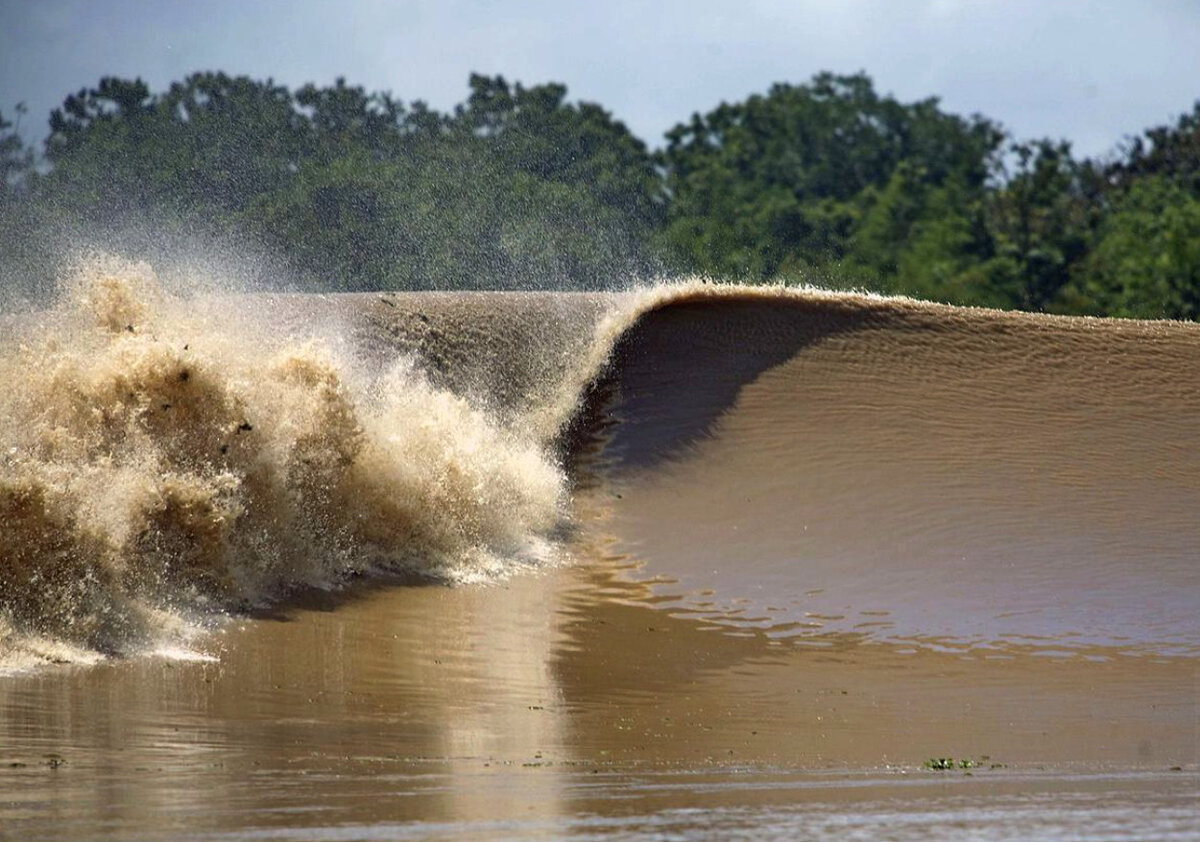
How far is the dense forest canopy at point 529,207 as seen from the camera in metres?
26.3

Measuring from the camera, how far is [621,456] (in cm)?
1234

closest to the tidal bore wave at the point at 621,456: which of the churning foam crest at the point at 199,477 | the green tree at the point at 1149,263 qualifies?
the churning foam crest at the point at 199,477

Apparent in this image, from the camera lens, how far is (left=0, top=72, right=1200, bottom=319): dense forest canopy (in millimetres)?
26344

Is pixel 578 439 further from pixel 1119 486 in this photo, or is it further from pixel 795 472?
pixel 1119 486

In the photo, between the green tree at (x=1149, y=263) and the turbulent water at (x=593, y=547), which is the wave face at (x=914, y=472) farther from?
the green tree at (x=1149, y=263)

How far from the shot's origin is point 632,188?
3784 cm

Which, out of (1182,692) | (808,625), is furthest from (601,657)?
(1182,692)

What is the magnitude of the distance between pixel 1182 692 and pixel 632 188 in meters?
30.8

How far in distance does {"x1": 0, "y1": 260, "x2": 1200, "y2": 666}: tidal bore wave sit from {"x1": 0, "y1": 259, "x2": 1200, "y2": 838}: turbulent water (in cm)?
3

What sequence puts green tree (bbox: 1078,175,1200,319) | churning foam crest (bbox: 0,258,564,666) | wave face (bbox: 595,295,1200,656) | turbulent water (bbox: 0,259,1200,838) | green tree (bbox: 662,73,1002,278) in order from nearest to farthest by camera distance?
turbulent water (bbox: 0,259,1200,838) < churning foam crest (bbox: 0,258,564,666) < wave face (bbox: 595,295,1200,656) < green tree (bbox: 1078,175,1200,319) < green tree (bbox: 662,73,1002,278)

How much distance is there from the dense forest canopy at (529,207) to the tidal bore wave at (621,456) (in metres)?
2.47

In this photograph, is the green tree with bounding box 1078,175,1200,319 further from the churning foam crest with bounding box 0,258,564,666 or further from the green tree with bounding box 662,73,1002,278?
the churning foam crest with bounding box 0,258,564,666

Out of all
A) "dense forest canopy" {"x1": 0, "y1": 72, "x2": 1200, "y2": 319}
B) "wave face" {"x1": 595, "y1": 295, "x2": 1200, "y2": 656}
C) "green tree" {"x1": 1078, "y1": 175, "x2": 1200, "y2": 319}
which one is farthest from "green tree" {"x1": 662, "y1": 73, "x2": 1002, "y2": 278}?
"wave face" {"x1": 595, "y1": 295, "x2": 1200, "y2": 656}

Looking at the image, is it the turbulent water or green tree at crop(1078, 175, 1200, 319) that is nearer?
the turbulent water
